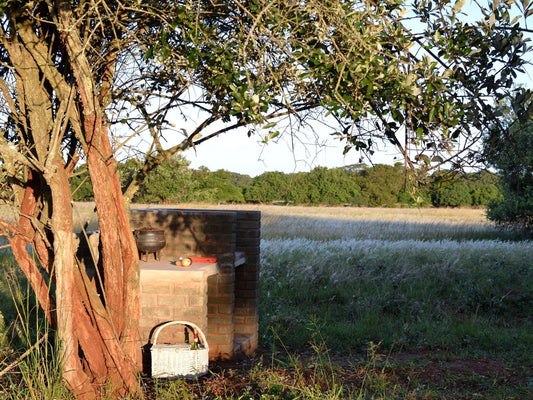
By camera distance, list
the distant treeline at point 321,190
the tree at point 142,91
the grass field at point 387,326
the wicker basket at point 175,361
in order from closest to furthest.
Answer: the tree at point 142,91 < the grass field at point 387,326 < the wicker basket at point 175,361 < the distant treeline at point 321,190

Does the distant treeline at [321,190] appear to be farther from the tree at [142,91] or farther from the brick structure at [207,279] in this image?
the tree at [142,91]

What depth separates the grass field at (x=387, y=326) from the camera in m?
5.09

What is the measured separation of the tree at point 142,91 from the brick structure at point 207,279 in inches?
27.6

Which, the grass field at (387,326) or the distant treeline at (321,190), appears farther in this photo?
the distant treeline at (321,190)

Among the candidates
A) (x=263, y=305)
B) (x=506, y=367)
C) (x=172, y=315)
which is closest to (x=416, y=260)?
(x=263, y=305)

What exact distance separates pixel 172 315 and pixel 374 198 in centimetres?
4850

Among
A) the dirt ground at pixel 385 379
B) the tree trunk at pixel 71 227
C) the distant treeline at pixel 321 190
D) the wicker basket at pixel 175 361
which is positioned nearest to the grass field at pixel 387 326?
the dirt ground at pixel 385 379

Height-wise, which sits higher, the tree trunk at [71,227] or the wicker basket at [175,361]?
the tree trunk at [71,227]

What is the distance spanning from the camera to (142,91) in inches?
211

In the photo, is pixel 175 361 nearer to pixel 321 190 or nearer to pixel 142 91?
pixel 142 91

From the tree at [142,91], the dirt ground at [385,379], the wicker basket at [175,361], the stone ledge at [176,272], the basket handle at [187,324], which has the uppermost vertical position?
the tree at [142,91]

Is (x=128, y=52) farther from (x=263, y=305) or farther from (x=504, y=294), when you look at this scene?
(x=504, y=294)

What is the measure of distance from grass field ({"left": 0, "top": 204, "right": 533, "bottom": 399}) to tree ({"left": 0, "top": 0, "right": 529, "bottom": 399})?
1.02 m

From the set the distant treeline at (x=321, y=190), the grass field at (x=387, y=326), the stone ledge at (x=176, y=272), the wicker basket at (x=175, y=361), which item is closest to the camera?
the grass field at (x=387, y=326)
